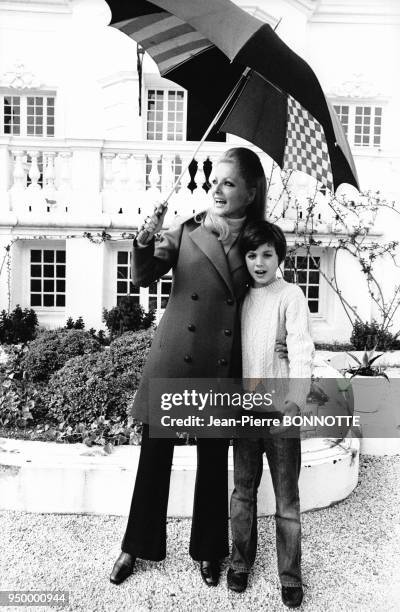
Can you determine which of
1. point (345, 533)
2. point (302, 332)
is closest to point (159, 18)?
point (302, 332)

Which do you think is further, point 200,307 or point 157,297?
point 157,297

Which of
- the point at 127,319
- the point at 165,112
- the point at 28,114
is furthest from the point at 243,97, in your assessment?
the point at 28,114

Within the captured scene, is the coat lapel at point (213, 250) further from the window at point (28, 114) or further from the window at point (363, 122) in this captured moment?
the window at point (28, 114)

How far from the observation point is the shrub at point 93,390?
417 centimetres

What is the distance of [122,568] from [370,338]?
19.1ft

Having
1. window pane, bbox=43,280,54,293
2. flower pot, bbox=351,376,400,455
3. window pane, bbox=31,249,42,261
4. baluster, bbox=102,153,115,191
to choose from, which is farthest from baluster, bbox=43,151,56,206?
flower pot, bbox=351,376,400,455

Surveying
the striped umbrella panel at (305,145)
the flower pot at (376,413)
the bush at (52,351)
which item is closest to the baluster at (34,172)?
the bush at (52,351)

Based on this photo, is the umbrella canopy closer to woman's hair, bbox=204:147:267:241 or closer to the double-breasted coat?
woman's hair, bbox=204:147:267:241

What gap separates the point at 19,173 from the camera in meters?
8.29

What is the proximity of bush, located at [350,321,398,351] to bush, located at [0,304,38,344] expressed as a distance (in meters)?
4.37

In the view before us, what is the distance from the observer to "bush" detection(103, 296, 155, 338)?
25.4ft

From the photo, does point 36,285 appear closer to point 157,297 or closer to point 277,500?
point 157,297

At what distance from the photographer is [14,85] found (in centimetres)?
1142

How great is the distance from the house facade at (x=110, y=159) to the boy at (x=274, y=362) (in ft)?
13.1
